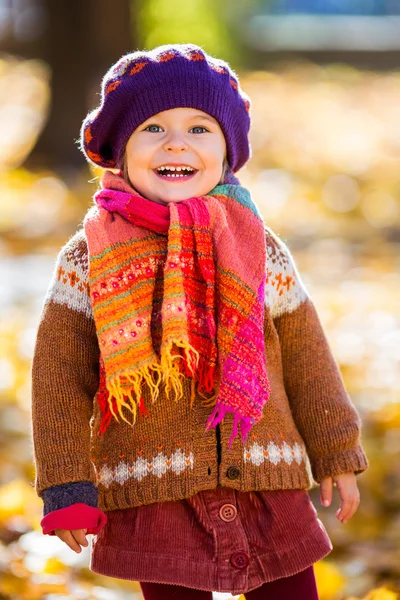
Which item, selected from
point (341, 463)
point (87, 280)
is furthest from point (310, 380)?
point (87, 280)

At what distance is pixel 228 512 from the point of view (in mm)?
2357

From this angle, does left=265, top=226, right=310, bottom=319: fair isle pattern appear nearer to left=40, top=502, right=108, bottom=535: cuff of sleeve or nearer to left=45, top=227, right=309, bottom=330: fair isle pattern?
left=45, top=227, right=309, bottom=330: fair isle pattern

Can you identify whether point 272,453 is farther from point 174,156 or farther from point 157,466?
point 174,156

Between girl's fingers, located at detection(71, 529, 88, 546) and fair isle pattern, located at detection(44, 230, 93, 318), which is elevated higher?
fair isle pattern, located at detection(44, 230, 93, 318)

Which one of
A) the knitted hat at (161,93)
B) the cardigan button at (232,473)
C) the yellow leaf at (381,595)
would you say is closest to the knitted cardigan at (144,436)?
the cardigan button at (232,473)

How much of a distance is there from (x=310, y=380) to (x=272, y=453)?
0.81 ft

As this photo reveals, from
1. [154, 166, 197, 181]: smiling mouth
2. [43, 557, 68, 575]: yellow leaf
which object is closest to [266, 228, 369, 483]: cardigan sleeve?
[154, 166, 197, 181]: smiling mouth

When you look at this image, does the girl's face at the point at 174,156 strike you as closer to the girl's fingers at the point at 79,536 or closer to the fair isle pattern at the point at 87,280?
the fair isle pattern at the point at 87,280

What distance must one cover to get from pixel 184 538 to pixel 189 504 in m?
0.09

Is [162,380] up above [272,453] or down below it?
above

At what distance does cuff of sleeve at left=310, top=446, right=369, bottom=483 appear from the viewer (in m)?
2.52

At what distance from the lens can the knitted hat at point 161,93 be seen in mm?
2408

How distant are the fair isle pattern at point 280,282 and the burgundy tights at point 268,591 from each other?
667 millimetres

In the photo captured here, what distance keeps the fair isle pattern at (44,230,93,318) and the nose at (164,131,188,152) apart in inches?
11.9
